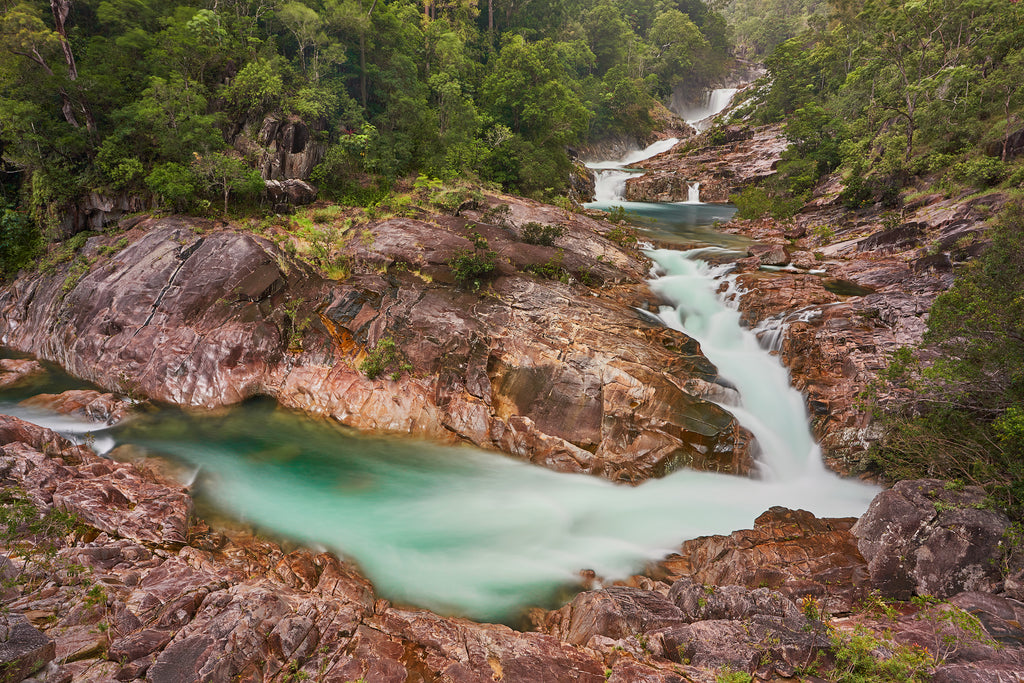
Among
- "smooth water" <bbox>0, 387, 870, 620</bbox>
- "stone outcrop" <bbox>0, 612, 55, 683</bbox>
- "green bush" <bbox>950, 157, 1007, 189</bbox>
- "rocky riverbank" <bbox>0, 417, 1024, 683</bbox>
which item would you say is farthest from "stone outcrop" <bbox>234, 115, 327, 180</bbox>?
"green bush" <bbox>950, 157, 1007, 189</bbox>

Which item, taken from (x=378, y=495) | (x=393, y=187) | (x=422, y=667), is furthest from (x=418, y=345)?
(x=393, y=187)

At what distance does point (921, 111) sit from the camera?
2061 centimetres

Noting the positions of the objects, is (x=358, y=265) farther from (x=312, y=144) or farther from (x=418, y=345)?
(x=312, y=144)

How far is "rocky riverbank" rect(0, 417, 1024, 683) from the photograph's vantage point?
16.9ft

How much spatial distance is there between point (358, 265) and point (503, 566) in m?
11.1

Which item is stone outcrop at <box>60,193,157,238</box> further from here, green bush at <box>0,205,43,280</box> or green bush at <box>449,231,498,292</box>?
green bush at <box>449,231,498,292</box>

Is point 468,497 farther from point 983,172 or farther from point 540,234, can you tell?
point 983,172

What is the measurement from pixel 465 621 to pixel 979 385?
387 inches

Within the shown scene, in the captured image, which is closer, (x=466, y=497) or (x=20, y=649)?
(x=20, y=649)

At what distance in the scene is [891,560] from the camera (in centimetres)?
684

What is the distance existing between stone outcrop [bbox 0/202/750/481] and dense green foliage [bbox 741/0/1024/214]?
15.4 m

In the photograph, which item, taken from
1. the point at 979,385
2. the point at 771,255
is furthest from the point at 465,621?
the point at 771,255

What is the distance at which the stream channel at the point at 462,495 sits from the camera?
8328mm

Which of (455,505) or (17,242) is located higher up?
(17,242)
